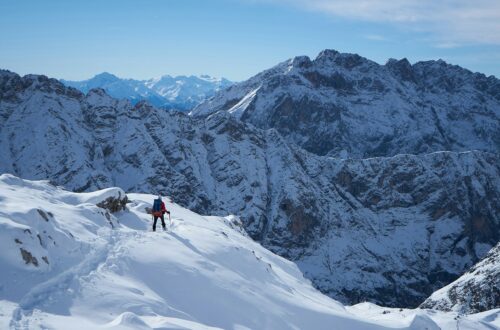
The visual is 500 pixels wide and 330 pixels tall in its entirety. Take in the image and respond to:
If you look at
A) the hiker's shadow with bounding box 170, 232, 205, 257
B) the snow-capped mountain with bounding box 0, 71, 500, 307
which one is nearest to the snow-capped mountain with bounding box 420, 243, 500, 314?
the snow-capped mountain with bounding box 0, 71, 500, 307

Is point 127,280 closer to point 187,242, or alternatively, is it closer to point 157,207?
point 187,242

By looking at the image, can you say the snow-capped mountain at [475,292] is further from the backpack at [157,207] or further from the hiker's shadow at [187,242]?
the hiker's shadow at [187,242]

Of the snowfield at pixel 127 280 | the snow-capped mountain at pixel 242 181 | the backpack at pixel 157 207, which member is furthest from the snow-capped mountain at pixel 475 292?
the backpack at pixel 157 207

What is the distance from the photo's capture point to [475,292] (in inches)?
3615

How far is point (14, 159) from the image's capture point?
152 m

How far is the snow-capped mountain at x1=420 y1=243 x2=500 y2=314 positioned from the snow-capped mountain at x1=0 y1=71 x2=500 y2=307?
62.0m

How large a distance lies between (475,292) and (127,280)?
86723 mm

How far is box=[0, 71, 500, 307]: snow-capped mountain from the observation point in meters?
158

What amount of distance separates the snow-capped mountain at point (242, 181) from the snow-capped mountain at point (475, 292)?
6201cm

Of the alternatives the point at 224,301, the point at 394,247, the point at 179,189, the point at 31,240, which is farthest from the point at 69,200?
the point at 394,247

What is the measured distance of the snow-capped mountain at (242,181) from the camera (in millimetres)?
158500

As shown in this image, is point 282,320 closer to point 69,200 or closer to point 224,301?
point 224,301

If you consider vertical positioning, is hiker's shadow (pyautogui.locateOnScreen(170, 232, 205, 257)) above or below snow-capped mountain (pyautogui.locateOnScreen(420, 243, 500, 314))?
above

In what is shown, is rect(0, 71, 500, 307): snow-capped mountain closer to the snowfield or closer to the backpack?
the backpack
